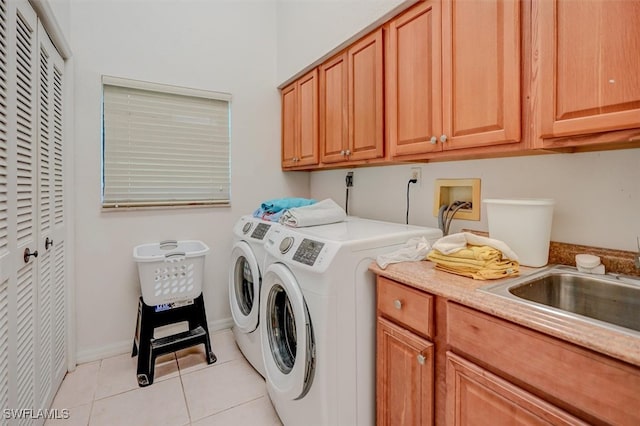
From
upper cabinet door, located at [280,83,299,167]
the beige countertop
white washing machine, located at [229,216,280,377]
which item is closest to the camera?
the beige countertop

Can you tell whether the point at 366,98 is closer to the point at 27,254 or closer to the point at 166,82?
the point at 166,82

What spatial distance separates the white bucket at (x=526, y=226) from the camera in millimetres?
1202

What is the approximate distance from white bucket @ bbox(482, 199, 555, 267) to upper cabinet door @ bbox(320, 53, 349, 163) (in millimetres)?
1030

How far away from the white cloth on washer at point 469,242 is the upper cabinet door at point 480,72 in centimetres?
37

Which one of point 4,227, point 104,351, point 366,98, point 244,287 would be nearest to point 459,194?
point 366,98

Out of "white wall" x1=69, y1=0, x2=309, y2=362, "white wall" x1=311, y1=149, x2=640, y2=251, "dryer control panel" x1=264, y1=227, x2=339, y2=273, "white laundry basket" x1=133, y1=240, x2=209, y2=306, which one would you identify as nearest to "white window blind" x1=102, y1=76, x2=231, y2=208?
"white wall" x1=69, y1=0, x2=309, y2=362

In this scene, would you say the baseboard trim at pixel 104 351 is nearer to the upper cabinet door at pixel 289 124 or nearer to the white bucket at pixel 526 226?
the upper cabinet door at pixel 289 124

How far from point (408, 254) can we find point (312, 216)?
62cm

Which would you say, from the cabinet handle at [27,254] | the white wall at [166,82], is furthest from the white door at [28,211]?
the white wall at [166,82]

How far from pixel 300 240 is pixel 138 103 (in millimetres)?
1744

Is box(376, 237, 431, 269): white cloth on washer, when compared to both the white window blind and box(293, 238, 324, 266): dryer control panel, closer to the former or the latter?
box(293, 238, 324, 266): dryer control panel

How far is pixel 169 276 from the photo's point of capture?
202 centimetres

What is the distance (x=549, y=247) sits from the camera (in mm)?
1294

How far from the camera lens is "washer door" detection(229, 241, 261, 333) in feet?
6.14
